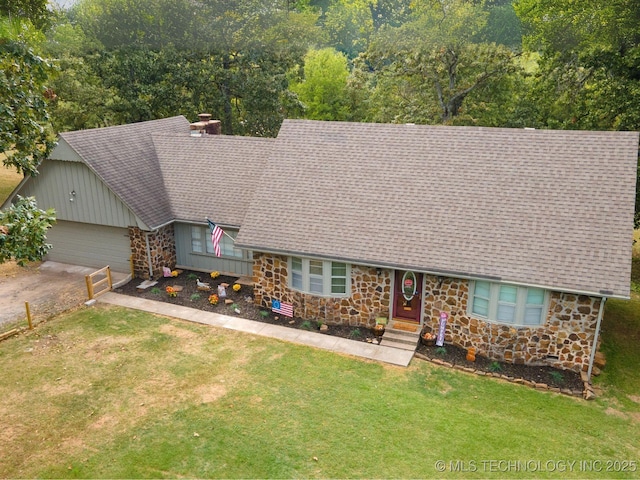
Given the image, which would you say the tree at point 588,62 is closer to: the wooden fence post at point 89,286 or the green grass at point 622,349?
the green grass at point 622,349

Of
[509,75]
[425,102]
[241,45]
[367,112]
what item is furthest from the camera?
[367,112]

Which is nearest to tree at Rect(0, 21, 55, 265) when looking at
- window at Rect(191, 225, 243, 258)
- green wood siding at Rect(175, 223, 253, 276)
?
window at Rect(191, 225, 243, 258)

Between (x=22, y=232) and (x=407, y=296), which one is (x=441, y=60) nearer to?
(x=407, y=296)

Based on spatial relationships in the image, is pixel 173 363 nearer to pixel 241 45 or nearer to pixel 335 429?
pixel 335 429

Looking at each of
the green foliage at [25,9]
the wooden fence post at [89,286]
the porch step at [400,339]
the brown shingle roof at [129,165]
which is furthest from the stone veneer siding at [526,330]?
the green foliage at [25,9]

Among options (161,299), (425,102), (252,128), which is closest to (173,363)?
(161,299)

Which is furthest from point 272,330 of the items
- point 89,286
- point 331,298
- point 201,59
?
point 201,59
